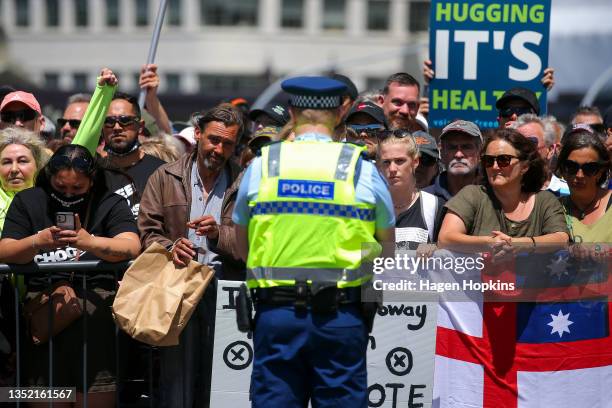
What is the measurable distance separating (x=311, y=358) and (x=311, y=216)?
667 mm

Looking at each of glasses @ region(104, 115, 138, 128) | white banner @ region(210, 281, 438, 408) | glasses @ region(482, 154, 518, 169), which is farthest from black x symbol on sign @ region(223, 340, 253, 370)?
glasses @ region(104, 115, 138, 128)

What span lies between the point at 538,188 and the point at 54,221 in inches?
109

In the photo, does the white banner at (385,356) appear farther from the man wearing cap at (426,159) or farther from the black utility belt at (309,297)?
the man wearing cap at (426,159)

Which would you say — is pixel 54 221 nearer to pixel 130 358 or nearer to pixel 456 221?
pixel 130 358

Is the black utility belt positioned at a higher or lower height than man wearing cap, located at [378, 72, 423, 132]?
lower

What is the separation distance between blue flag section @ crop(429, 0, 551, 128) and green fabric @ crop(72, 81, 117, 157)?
9.50 ft

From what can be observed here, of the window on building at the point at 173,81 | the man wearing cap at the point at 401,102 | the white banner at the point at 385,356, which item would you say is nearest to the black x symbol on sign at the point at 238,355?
the white banner at the point at 385,356

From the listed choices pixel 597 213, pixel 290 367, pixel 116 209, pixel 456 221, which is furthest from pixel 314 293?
pixel 597 213

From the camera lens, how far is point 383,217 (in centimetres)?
606

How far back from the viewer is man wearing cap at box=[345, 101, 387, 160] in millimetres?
8555

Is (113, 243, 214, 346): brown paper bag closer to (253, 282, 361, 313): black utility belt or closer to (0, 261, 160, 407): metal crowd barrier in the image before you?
(0, 261, 160, 407): metal crowd barrier

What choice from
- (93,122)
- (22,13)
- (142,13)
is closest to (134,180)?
(93,122)

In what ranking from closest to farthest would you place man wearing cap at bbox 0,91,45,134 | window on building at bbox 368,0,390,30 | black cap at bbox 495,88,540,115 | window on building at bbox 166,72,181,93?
black cap at bbox 495,88,540,115, man wearing cap at bbox 0,91,45,134, window on building at bbox 166,72,181,93, window on building at bbox 368,0,390,30

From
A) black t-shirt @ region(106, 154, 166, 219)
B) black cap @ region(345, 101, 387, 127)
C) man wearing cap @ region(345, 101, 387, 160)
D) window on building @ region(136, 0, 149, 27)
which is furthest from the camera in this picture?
window on building @ region(136, 0, 149, 27)
